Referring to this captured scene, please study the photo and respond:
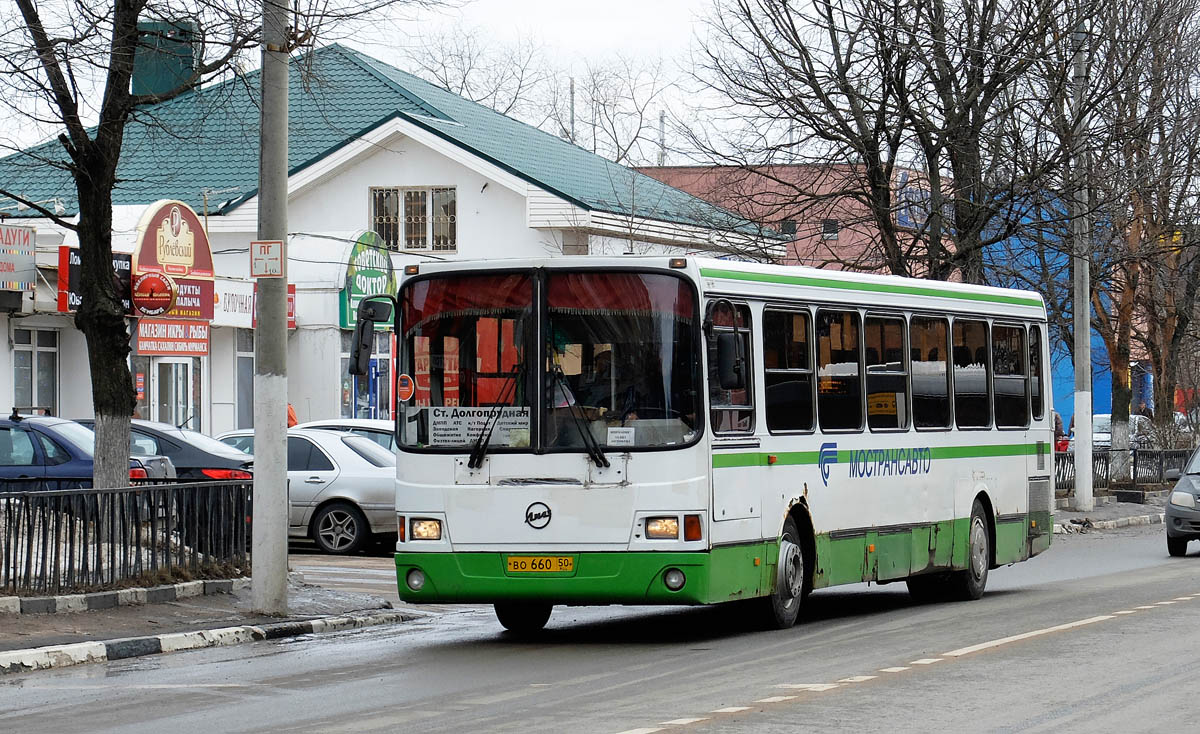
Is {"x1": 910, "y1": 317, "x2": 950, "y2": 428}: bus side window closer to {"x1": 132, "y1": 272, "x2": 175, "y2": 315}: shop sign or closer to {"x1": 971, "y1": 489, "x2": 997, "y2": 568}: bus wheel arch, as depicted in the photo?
{"x1": 971, "y1": 489, "x2": 997, "y2": 568}: bus wheel arch

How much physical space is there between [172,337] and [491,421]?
70.7ft

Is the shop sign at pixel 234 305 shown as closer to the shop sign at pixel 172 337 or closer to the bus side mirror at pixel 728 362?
the shop sign at pixel 172 337

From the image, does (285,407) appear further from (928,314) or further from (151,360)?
(151,360)

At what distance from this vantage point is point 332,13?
52.9ft

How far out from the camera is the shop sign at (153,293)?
96.5ft

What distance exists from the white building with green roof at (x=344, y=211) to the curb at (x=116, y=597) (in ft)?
61.0

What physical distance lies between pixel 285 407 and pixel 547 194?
81.6ft

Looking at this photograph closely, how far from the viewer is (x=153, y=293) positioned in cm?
2950

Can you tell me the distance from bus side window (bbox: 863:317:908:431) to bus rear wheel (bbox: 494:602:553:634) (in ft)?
11.0

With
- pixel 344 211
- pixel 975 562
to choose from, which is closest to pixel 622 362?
pixel 975 562

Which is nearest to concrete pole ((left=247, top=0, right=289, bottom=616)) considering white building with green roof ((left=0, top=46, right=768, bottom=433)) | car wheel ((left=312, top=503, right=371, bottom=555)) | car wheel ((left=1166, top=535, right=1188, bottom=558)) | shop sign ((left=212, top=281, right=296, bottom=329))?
car wheel ((left=312, top=503, right=371, bottom=555))

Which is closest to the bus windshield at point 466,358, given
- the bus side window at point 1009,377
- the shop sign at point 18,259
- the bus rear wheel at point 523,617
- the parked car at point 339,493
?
the bus rear wheel at point 523,617

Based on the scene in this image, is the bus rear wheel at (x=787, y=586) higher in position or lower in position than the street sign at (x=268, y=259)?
lower

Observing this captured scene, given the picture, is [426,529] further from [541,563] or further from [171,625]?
[171,625]
